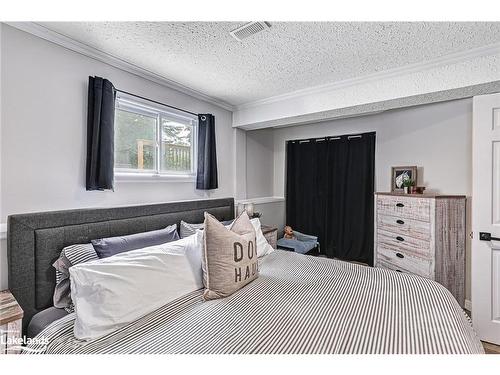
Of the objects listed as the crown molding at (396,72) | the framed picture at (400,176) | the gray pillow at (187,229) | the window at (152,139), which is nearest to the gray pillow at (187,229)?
the gray pillow at (187,229)

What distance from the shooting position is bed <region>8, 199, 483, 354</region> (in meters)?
1.07

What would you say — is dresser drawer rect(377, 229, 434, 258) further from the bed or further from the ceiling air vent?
the ceiling air vent

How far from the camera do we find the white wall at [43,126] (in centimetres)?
155

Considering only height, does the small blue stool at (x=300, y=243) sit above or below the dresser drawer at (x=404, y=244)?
below

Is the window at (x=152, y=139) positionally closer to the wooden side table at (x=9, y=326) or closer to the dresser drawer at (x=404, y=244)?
the wooden side table at (x=9, y=326)

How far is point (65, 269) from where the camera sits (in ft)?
5.26

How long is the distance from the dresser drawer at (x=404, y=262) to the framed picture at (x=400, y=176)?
0.78m

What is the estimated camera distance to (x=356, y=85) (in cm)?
244

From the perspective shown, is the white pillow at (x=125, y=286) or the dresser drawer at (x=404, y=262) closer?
the white pillow at (x=125, y=286)

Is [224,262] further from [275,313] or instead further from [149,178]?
[149,178]

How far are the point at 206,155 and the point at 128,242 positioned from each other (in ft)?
4.42

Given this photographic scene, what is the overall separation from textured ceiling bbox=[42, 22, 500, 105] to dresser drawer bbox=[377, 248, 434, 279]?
1923 mm

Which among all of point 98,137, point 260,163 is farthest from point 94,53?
point 260,163
